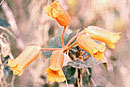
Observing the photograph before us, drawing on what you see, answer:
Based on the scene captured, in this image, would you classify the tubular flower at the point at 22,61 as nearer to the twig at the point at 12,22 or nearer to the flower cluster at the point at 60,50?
the flower cluster at the point at 60,50

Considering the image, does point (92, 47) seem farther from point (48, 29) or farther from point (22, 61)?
point (48, 29)

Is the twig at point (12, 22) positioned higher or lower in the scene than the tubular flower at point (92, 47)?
higher

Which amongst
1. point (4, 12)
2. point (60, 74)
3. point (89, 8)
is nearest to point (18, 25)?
point (4, 12)

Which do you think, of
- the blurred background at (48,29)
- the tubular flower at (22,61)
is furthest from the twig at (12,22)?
the tubular flower at (22,61)

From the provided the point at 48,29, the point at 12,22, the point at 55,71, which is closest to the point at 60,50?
the point at 55,71

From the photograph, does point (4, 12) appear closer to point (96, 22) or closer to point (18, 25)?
point (18, 25)

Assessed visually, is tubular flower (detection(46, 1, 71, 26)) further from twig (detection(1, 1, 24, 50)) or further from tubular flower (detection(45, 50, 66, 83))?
twig (detection(1, 1, 24, 50))


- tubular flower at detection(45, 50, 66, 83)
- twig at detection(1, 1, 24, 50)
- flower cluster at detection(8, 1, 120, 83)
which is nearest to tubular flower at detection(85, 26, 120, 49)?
flower cluster at detection(8, 1, 120, 83)
